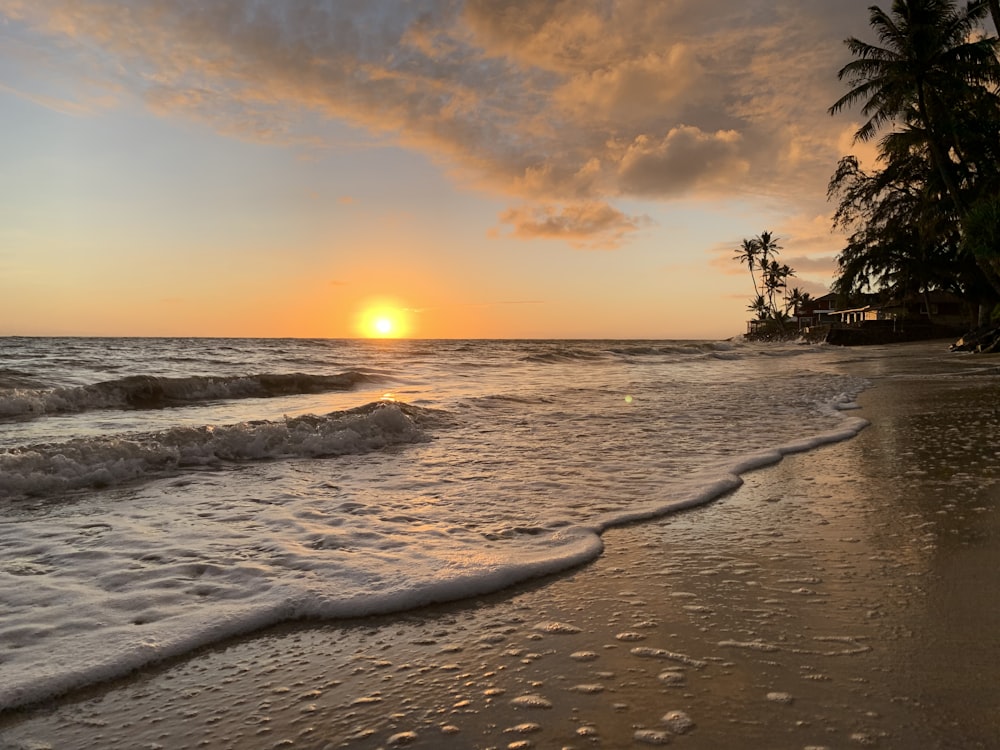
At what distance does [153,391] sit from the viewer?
14.5 meters

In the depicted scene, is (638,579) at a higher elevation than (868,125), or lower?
lower

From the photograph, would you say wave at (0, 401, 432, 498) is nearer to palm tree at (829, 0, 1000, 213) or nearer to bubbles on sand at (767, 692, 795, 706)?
bubbles on sand at (767, 692, 795, 706)

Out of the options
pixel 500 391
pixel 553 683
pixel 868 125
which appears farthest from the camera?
pixel 868 125

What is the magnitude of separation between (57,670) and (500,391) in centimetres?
1296

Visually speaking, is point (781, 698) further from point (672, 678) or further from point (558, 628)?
point (558, 628)

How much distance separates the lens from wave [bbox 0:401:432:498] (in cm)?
589

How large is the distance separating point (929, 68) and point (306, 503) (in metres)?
30.5

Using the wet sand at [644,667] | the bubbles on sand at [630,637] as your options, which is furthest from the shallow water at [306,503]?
the bubbles on sand at [630,637]

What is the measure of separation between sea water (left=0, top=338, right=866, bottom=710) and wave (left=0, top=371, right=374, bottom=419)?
149 mm

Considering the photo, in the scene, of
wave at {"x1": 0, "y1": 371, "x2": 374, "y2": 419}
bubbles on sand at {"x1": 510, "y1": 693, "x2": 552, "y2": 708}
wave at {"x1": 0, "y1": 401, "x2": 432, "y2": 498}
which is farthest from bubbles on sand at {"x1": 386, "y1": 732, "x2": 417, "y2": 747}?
wave at {"x1": 0, "y1": 371, "x2": 374, "y2": 419}

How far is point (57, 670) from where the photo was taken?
2.48m

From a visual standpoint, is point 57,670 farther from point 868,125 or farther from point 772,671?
point 868,125

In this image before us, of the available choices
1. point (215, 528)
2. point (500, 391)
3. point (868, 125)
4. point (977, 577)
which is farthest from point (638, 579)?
point (868, 125)

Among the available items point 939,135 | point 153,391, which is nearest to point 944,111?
point 939,135
